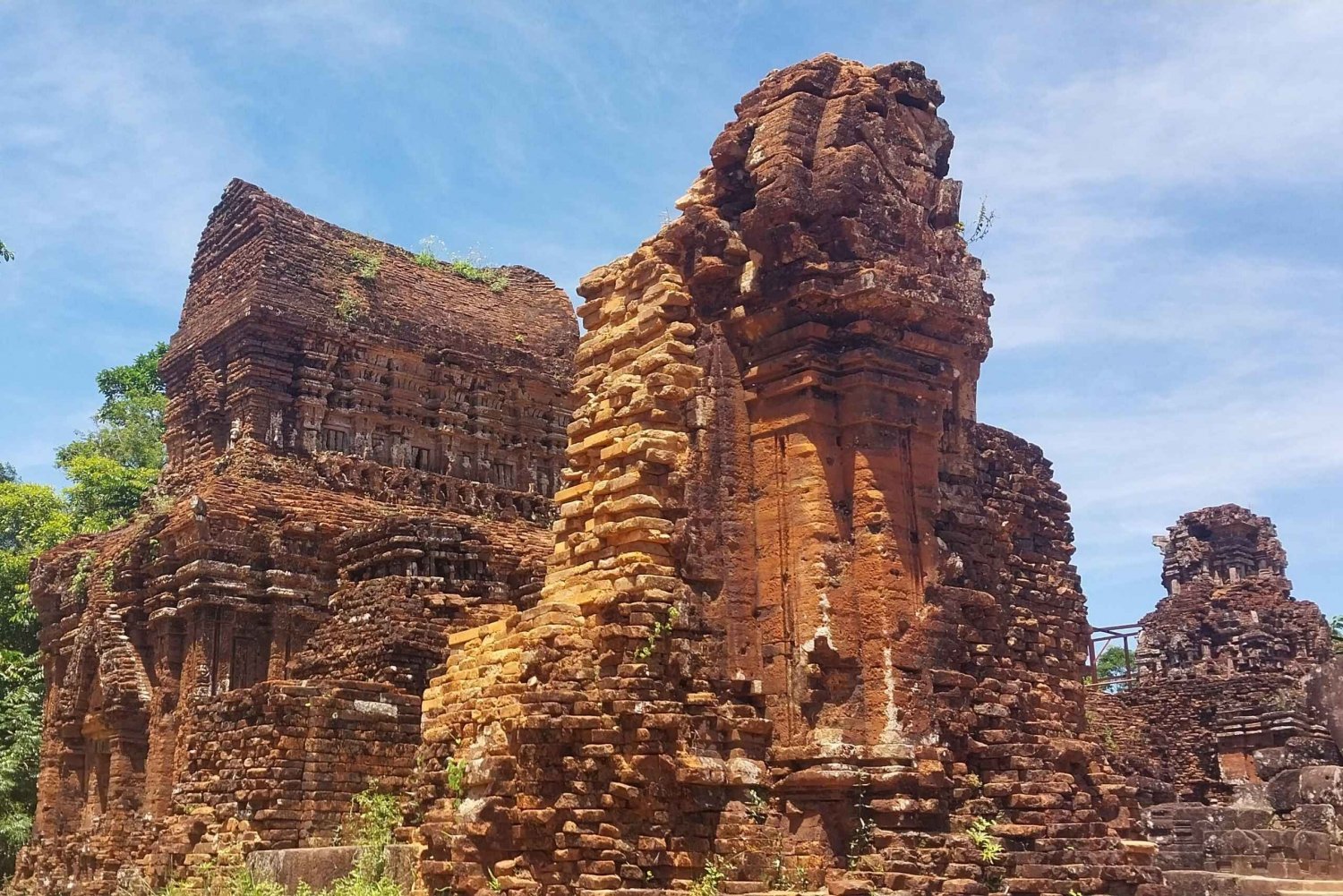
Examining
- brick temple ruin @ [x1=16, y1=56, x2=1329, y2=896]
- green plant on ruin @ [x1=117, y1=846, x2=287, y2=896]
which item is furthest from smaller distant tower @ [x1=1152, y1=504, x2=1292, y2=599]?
green plant on ruin @ [x1=117, y1=846, x2=287, y2=896]

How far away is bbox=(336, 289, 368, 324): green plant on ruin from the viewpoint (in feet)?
74.1

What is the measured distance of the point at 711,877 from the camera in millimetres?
8562

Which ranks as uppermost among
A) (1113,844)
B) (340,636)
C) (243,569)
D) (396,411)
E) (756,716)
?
(396,411)

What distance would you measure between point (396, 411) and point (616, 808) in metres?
14.9

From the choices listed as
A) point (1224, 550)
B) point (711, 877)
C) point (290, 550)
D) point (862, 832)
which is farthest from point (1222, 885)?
point (1224, 550)

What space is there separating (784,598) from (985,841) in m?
1.97

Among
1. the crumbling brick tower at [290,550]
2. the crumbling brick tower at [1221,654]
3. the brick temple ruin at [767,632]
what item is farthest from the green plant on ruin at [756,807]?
the crumbling brick tower at [1221,654]

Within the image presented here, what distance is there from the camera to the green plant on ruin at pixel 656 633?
8961 millimetres

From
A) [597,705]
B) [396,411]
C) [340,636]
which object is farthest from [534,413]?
[597,705]

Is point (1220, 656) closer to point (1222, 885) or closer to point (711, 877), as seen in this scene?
point (1222, 885)

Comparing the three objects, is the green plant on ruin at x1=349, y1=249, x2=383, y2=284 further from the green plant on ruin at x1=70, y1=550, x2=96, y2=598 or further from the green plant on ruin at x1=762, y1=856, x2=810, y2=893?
the green plant on ruin at x1=762, y1=856, x2=810, y2=893

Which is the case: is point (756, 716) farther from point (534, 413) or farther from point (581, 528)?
point (534, 413)

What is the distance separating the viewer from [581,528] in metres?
10.2

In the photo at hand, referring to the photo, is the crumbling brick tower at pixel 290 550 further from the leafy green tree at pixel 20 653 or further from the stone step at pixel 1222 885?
the stone step at pixel 1222 885
